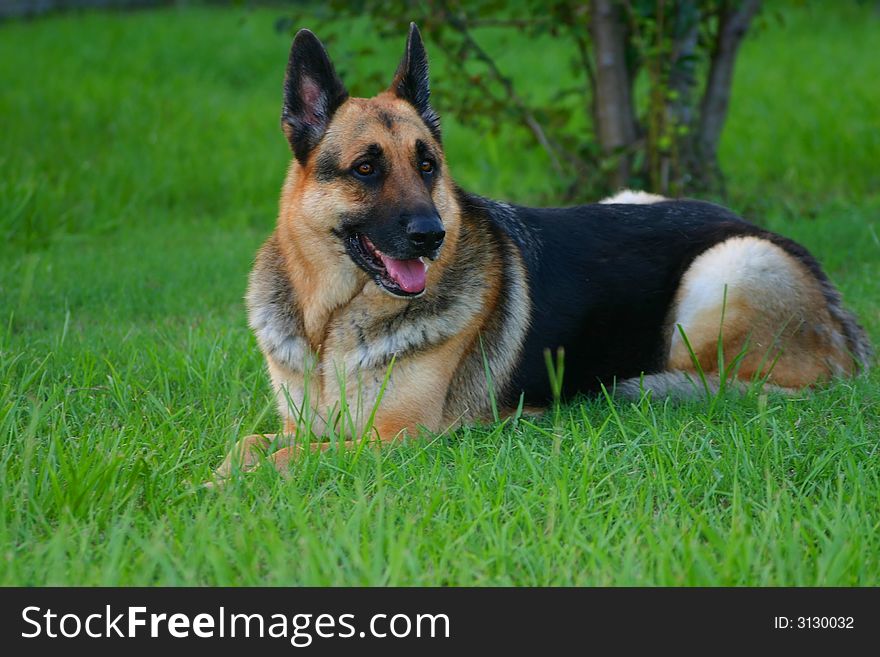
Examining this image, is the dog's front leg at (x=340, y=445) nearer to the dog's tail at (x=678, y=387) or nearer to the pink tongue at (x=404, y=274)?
the pink tongue at (x=404, y=274)

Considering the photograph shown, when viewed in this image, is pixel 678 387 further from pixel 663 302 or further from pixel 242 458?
pixel 242 458

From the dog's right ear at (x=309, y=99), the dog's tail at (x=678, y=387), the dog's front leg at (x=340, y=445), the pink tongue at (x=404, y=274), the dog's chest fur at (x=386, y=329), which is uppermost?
the dog's right ear at (x=309, y=99)

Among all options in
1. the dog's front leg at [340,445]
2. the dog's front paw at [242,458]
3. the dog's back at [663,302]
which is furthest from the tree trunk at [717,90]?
the dog's front paw at [242,458]

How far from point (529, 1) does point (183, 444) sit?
15.8 ft

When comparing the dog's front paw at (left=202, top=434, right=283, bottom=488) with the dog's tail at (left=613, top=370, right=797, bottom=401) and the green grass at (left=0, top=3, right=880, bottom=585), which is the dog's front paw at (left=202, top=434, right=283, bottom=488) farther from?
the dog's tail at (left=613, top=370, right=797, bottom=401)

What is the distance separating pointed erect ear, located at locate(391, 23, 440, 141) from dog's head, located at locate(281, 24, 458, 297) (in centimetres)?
9

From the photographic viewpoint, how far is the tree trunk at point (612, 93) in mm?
7125

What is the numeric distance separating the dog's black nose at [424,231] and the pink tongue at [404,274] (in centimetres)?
14

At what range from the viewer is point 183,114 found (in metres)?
10.8

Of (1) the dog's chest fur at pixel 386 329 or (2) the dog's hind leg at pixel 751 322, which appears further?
(2) the dog's hind leg at pixel 751 322

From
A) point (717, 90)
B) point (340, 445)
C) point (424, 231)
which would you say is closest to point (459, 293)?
point (424, 231)

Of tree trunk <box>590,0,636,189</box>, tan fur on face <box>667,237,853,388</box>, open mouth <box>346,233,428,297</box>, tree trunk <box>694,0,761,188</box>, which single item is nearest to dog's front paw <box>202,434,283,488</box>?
open mouth <box>346,233,428,297</box>

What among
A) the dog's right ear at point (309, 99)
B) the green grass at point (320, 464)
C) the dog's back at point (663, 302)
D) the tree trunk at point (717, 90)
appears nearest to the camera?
the green grass at point (320, 464)

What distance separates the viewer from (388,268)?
3842 millimetres
